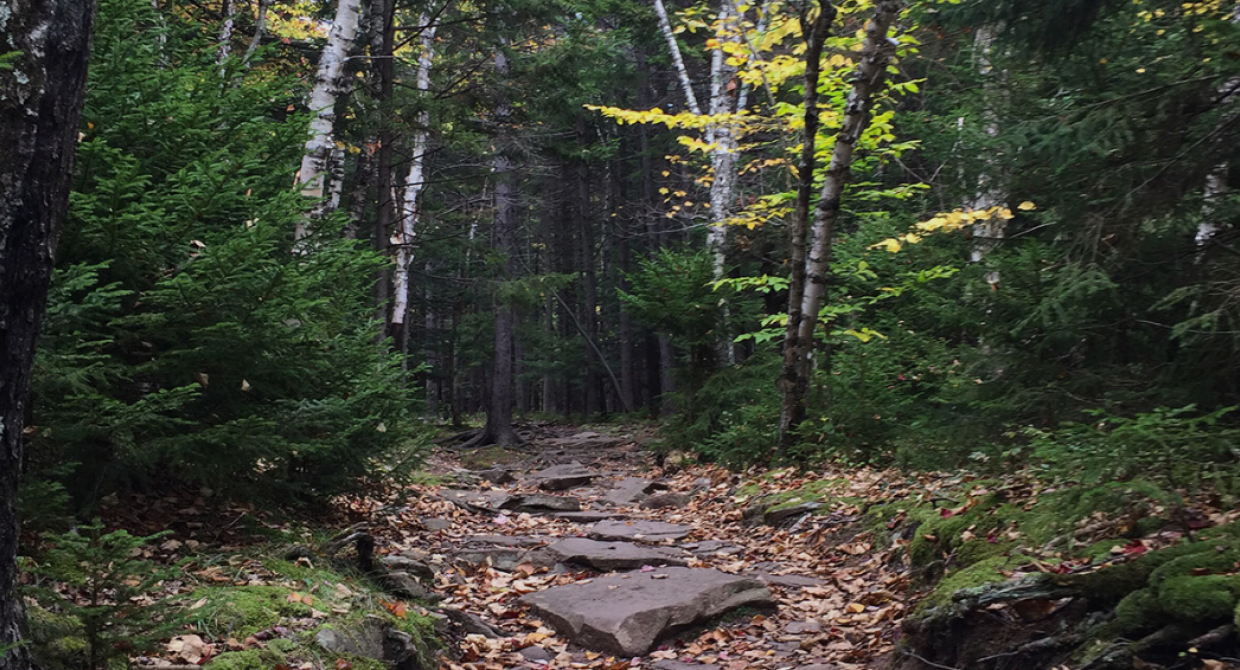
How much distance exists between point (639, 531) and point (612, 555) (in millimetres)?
1368

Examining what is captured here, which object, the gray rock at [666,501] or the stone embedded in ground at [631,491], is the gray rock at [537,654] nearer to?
the gray rock at [666,501]

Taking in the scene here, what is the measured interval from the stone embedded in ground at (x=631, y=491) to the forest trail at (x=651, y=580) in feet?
0.21

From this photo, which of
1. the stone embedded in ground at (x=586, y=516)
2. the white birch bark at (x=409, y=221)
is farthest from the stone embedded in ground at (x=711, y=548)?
the white birch bark at (x=409, y=221)

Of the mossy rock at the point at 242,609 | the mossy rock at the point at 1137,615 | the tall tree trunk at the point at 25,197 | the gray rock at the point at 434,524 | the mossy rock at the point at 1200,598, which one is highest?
the tall tree trunk at the point at 25,197

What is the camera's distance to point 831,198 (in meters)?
9.38

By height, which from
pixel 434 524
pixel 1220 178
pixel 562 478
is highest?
pixel 1220 178

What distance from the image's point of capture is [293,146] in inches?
257

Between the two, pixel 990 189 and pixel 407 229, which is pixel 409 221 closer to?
pixel 407 229

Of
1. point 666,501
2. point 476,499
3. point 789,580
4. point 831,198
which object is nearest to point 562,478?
point 666,501

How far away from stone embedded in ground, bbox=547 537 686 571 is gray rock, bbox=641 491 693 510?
119 inches

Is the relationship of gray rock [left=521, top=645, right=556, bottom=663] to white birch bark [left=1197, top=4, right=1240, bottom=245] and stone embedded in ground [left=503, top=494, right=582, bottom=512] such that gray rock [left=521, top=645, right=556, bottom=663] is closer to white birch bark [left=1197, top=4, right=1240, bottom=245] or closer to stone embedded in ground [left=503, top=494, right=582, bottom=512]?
stone embedded in ground [left=503, top=494, right=582, bottom=512]

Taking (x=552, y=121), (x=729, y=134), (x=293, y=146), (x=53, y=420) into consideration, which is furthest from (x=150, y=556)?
(x=552, y=121)

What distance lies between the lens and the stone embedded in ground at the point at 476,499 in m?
9.38

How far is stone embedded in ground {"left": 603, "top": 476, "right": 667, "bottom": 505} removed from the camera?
10.7 metres
